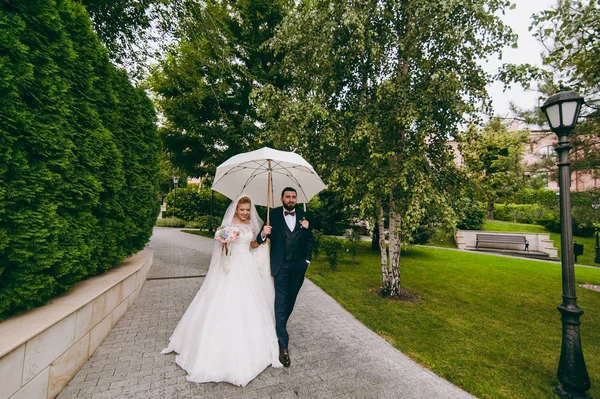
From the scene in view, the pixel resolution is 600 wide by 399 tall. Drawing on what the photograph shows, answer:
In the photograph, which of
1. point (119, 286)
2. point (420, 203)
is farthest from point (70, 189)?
Result: point (420, 203)

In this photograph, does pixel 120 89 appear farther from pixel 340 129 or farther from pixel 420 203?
pixel 420 203

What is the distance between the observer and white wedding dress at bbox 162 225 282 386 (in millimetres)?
3443

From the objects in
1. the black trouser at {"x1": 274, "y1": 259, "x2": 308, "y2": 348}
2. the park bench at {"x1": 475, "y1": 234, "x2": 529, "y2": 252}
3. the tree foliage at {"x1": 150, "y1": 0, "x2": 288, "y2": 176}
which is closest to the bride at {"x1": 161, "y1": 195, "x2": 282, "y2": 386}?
the black trouser at {"x1": 274, "y1": 259, "x2": 308, "y2": 348}

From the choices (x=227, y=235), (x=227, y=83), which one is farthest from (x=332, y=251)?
(x=227, y=83)

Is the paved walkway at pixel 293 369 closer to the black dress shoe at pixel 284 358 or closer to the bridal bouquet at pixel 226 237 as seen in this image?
the black dress shoe at pixel 284 358

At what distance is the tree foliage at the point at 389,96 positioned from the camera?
5.84m

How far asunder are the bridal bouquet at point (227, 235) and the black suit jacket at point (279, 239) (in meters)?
0.39

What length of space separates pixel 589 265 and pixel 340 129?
16.4 metres

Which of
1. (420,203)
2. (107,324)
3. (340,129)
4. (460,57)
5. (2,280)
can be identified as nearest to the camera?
(2,280)

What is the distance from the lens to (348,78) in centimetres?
692

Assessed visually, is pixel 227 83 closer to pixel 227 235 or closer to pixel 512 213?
pixel 227 235

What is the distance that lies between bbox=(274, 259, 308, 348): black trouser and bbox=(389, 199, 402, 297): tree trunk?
335cm

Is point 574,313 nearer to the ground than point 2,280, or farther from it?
nearer to the ground

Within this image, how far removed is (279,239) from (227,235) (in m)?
0.77
